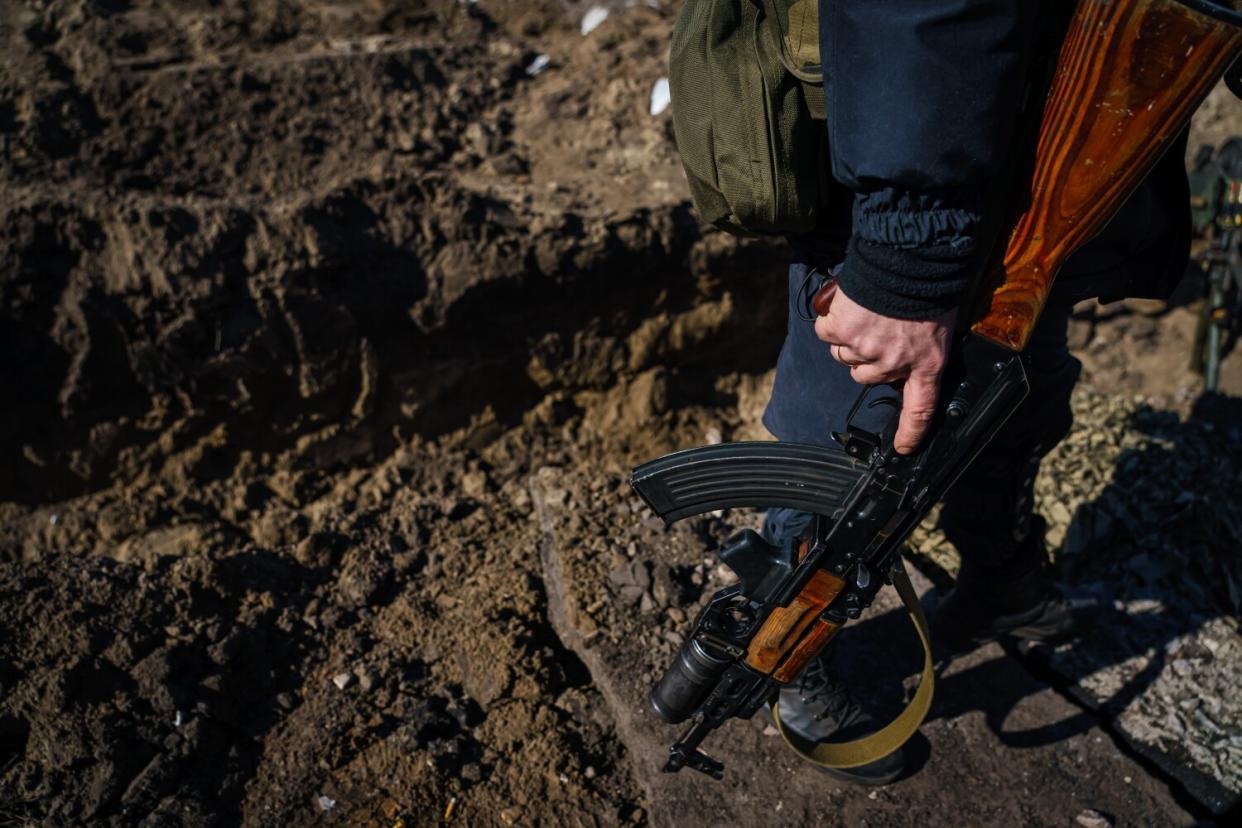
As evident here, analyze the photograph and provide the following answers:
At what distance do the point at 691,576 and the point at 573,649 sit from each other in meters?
0.40

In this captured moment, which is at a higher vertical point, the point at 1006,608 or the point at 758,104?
the point at 758,104

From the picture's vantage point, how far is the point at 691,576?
2.65m

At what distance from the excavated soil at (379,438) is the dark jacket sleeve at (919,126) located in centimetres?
135

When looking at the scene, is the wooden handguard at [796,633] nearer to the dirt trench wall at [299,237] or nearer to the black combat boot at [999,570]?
the black combat boot at [999,570]

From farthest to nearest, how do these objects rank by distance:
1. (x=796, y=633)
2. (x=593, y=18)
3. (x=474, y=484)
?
(x=593, y=18), (x=474, y=484), (x=796, y=633)

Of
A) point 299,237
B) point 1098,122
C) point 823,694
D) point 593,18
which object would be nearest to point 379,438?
point 299,237

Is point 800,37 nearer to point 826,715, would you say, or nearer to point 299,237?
point 826,715

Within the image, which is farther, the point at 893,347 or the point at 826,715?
the point at 826,715

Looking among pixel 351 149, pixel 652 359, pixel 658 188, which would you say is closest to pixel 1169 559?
pixel 652 359

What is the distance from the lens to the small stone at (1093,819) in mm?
2158

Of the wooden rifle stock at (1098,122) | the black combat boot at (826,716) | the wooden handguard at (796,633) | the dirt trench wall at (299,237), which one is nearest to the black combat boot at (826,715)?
the black combat boot at (826,716)

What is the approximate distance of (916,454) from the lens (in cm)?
171

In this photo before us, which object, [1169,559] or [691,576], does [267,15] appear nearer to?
[691,576]

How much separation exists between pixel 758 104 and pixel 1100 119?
541 millimetres
